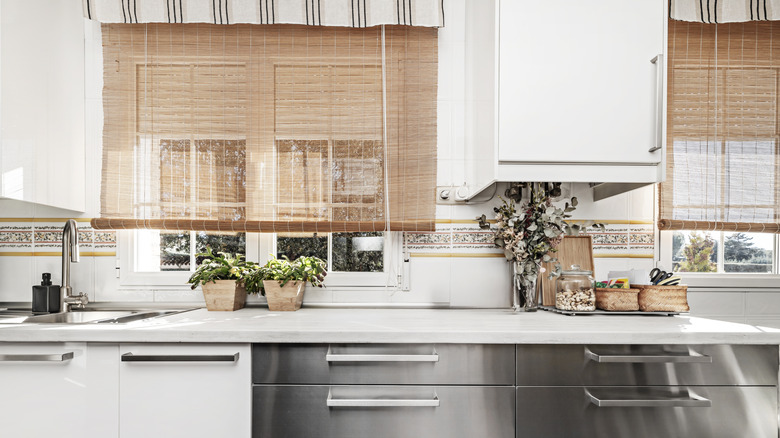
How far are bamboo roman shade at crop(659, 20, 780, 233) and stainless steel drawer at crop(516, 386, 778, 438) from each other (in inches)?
33.8

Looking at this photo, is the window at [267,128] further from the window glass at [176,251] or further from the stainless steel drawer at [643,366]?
the stainless steel drawer at [643,366]

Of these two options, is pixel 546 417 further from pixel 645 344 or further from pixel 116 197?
pixel 116 197

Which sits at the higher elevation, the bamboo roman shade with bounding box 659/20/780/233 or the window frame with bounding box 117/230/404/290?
the bamboo roman shade with bounding box 659/20/780/233

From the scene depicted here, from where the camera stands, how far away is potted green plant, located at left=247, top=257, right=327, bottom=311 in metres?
1.82

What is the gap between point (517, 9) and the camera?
5.11 ft

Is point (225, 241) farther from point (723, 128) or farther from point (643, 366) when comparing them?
point (723, 128)

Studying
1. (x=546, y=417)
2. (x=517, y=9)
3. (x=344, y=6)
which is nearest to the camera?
(x=546, y=417)

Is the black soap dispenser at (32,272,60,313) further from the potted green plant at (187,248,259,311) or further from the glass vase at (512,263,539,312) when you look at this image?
the glass vase at (512,263,539,312)

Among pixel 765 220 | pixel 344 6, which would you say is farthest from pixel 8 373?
pixel 765 220

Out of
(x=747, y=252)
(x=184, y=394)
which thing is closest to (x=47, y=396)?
(x=184, y=394)

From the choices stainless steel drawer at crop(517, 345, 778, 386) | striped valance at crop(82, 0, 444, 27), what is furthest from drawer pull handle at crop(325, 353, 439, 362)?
striped valance at crop(82, 0, 444, 27)

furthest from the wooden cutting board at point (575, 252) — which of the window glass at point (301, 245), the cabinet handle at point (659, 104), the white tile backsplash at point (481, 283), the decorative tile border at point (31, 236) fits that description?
the decorative tile border at point (31, 236)

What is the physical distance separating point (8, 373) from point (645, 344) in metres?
1.99

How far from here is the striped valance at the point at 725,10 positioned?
202cm
